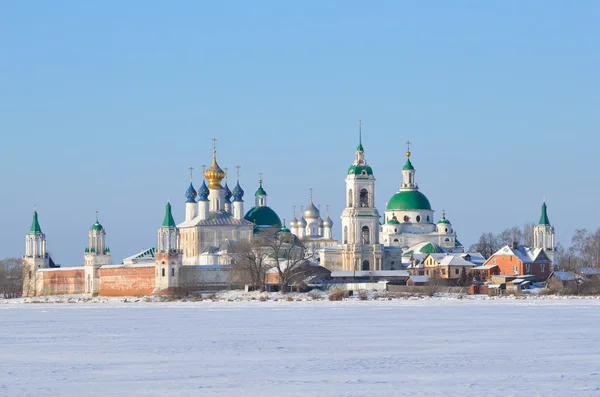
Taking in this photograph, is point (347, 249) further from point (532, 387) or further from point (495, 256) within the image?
point (532, 387)

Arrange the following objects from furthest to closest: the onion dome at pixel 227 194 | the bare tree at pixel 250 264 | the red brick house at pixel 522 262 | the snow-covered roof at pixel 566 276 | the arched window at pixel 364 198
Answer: the onion dome at pixel 227 194, the arched window at pixel 364 198, the red brick house at pixel 522 262, the bare tree at pixel 250 264, the snow-covered roof at pixel 566 276

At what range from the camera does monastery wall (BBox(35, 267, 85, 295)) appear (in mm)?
84188

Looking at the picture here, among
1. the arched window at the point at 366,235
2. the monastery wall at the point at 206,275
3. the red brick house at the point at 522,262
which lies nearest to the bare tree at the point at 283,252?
the monastery wall at the point at 206,275

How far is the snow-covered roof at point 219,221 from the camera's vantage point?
277 ft

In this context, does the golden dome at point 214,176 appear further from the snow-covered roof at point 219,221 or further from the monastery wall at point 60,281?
the monastery wall at point 60,281

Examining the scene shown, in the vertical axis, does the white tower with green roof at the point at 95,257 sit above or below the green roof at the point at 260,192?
below

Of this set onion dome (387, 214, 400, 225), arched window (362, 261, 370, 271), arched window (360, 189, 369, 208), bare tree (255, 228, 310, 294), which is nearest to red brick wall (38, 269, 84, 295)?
bare tree (255, 228, 310, 294)

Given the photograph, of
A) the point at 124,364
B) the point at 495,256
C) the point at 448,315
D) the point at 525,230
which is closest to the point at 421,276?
the point at 495,256

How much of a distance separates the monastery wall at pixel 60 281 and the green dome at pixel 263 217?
518 inches

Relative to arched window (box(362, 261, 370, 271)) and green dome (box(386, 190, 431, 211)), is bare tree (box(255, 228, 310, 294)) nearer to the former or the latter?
arched window (box(362, 261, 370, 271))

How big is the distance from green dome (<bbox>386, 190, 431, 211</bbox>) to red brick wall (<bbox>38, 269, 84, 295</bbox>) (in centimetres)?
2523

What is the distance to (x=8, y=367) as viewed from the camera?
18.8 metres

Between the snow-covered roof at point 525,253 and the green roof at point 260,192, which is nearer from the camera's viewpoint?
the snow-covered roof at point 525,253

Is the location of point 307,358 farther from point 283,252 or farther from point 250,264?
point 283,252
